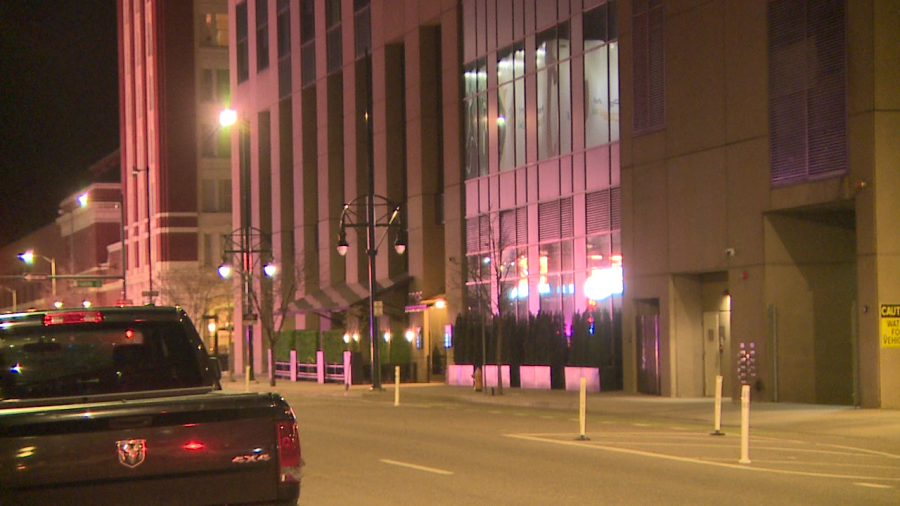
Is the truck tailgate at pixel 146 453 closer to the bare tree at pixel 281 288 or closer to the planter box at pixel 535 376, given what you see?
the planter box at pixel 535 376

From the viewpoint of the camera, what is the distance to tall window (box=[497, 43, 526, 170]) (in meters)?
40.5

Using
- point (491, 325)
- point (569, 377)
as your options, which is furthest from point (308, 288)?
point (569, 377)

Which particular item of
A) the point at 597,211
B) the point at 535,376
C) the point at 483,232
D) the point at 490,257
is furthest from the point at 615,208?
the point at 483,232

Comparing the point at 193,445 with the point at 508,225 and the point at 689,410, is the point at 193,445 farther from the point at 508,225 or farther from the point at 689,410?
the point at 508,225

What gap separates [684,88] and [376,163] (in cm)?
2145

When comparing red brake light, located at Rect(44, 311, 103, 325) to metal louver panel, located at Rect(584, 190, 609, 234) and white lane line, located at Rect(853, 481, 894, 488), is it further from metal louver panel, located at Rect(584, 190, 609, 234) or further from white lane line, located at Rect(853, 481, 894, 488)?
metal louver panel, located at Rect(584, 190, 609, 234)

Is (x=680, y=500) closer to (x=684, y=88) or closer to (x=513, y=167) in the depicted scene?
(x=684, y=88)

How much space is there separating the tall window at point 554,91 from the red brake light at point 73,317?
30.1m

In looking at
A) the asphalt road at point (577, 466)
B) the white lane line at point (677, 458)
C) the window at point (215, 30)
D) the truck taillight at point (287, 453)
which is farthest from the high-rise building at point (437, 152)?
the truck taillight at point (287, 453)

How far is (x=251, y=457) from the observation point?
6789 millimetres

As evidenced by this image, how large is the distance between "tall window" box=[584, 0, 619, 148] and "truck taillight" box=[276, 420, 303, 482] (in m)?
28.7

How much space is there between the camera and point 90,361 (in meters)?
9.10

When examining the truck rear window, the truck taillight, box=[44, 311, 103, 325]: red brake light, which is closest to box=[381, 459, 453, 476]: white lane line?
the truck rear window

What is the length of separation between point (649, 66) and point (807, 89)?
657cm
